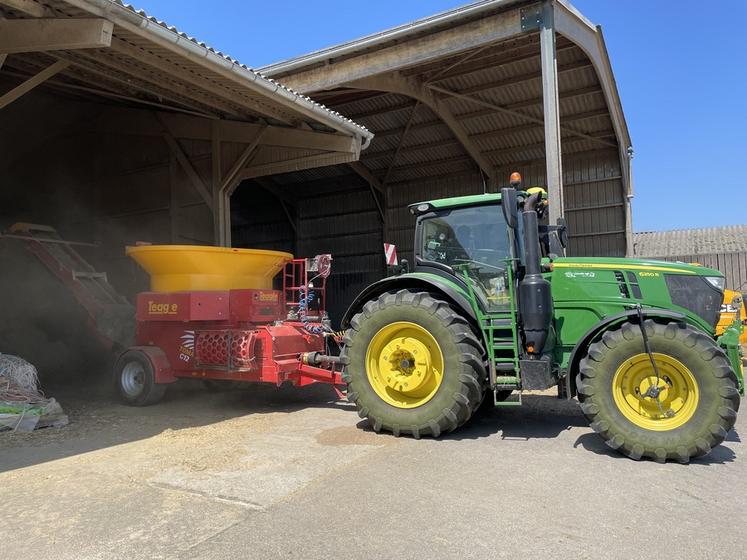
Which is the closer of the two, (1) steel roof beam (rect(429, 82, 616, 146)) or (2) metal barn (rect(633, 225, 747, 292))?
(1) steel roof beam (rect(429, 82, 616, 146))

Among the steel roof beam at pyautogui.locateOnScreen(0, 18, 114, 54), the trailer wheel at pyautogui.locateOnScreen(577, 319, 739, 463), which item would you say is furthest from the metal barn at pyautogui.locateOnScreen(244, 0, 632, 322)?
the steel roof beam at pyautogui.locateOnScreen(0, 18, 114, 54)

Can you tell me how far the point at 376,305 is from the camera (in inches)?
216

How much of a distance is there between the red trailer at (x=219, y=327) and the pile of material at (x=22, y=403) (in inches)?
49.7

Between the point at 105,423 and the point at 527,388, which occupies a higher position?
the point at 527,388

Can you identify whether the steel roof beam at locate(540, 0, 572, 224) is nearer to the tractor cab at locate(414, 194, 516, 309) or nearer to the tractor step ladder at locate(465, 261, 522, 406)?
the tractor cab at locate(414, 194, 516, 309)

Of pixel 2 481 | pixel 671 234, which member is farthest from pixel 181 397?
pixel 671 234

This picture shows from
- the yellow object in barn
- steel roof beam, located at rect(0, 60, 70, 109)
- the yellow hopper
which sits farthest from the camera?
steel roof beam, located at rect(0, 60, 70, 109)

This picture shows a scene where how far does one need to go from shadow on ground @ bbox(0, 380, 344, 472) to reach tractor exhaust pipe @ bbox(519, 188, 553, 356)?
303 centimetres

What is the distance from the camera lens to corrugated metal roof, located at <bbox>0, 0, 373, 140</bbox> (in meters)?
6.20

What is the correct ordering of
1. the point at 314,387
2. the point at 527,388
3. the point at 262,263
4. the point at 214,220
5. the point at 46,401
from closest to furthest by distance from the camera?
the point at 527,388, the point at 46,401, the point at 262,263, the point at 314,387, the point at 214,220

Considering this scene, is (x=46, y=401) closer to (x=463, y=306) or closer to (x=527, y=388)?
(x=463, y=306)

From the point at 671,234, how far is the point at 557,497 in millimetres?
21099

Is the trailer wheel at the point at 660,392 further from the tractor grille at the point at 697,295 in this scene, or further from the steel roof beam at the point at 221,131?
the steel roof beam at the point at 221,131

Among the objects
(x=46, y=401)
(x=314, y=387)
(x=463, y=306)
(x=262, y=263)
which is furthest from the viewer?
(x=314, y=387)
